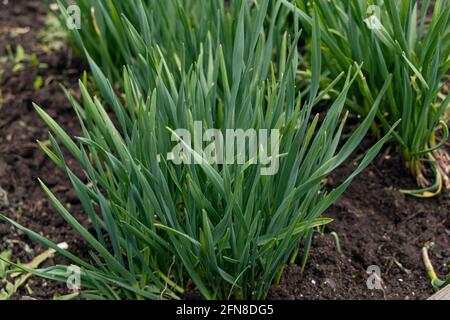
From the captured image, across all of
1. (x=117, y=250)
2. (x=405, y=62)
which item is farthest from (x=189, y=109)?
(x=405, y=62)

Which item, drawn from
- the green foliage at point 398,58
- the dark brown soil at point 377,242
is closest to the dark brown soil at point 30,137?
the dark brown soil at point 377,242

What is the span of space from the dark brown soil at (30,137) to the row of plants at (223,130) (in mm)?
299

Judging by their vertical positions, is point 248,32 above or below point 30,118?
above

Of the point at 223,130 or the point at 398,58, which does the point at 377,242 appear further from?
the point at 223,130

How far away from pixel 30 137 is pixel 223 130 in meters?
1.11

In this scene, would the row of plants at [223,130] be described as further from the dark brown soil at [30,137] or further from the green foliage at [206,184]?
the dark brown soil at [30,137]

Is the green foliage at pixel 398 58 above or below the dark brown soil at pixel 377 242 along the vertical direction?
above

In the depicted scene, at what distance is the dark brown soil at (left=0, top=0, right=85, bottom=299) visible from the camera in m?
2.50

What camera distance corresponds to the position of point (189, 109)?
6.25 ft

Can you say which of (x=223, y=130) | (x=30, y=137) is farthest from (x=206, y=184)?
(x=30, y=137)

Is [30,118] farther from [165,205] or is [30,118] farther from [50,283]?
[165,205]

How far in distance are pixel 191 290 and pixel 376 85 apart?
2.63ft

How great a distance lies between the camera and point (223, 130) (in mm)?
2023

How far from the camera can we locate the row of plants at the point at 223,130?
6.33 ft
